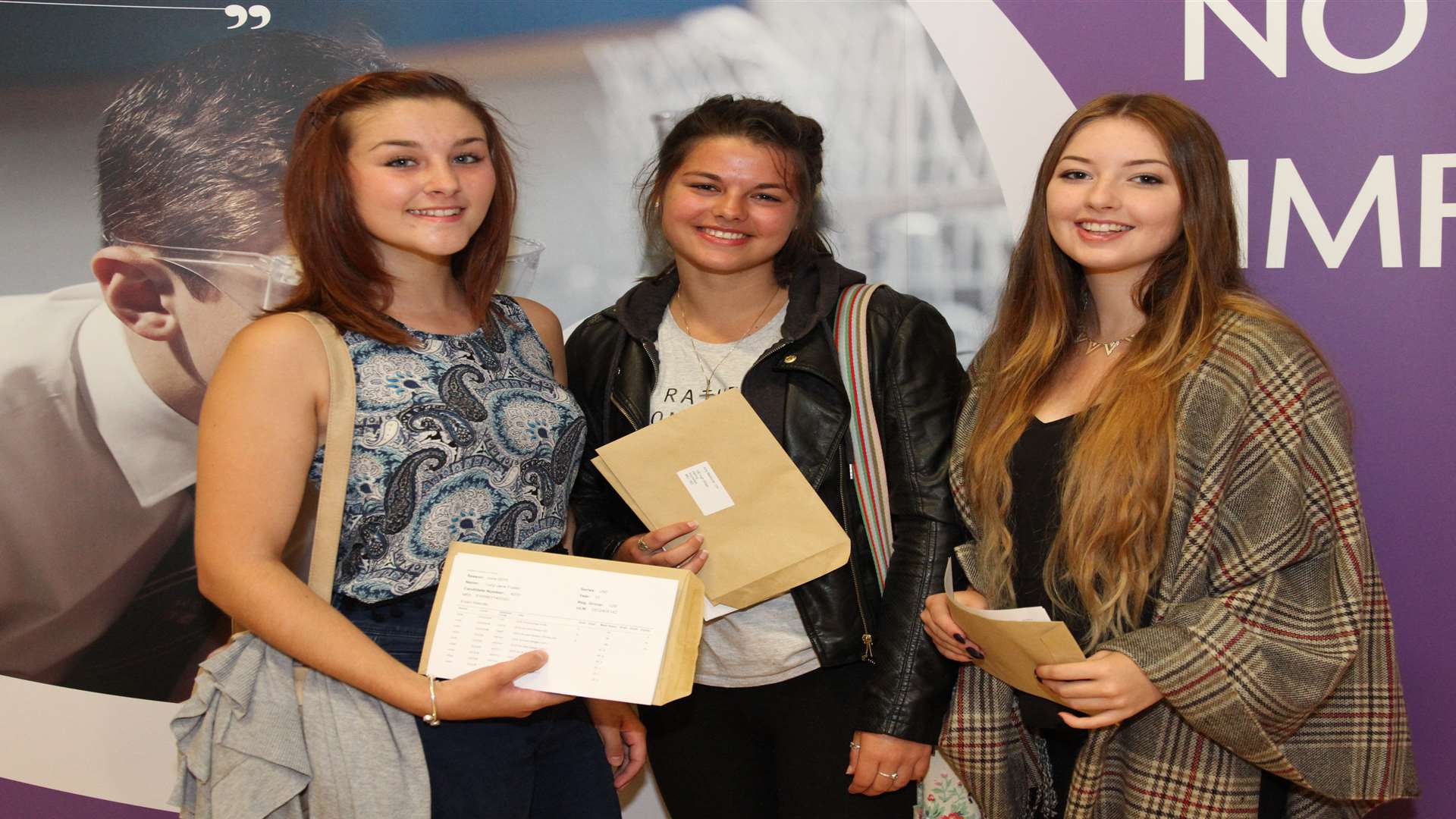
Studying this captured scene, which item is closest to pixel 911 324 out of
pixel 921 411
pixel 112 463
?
pixel 921 411

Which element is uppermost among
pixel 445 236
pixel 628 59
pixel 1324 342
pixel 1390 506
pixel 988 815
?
pixel 628 59

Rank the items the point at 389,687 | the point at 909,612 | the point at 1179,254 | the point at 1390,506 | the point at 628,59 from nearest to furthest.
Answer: the point at 389,687 → the point at 1179,254 → the point at 909,612 → the point at 1390,506 → the point at 628,59

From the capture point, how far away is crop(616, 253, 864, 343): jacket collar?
228cm

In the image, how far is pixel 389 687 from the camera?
175cm

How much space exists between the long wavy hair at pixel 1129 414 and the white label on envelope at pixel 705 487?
470 millimetres

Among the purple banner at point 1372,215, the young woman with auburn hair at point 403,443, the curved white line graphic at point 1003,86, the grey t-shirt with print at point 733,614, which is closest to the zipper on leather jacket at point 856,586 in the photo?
the grey t-shirt with print at point 733,614

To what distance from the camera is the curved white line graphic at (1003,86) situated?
282cm

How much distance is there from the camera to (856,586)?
2.22 metres

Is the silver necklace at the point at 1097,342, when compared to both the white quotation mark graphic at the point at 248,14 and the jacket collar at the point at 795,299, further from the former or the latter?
the white quotation mark graphic at the point at 248,14

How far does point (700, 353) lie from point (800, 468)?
0.34 meters

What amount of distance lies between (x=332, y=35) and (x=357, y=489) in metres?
1.83

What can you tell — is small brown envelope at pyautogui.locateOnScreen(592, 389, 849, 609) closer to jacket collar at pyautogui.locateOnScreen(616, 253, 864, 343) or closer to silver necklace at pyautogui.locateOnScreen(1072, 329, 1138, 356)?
jacket collar at pyautogui.locateOnScreen(616, 253, 864, 343)

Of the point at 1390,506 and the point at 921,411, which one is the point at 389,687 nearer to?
the point at 921,411

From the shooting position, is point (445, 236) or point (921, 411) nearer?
point (445, 236)
